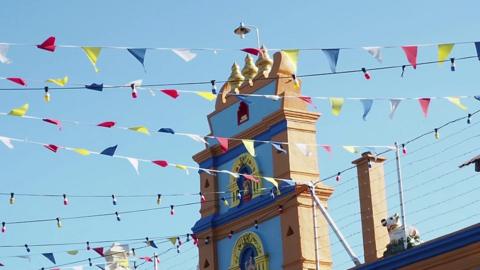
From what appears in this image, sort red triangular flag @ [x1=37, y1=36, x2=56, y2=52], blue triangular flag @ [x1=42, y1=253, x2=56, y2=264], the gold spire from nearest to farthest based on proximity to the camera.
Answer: red triangular flag @ [x1=37, y1=36, x2=56, y2=52] < blue triangular flag @ [x1=42, y1=253, x2=56, y2=264] < the gold spire

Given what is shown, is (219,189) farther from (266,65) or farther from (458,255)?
(458,255)

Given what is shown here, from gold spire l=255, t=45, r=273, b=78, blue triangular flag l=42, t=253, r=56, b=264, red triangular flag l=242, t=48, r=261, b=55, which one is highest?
gold spire l=255, t=45, r=273, b=78

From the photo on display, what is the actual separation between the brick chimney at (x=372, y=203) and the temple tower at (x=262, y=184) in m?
1.08

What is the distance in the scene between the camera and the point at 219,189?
19984 mm

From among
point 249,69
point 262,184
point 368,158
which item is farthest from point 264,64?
point 368,158

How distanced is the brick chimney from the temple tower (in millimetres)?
1077

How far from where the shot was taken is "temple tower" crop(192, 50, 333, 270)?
1775 cm

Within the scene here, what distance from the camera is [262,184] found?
61.3 ft

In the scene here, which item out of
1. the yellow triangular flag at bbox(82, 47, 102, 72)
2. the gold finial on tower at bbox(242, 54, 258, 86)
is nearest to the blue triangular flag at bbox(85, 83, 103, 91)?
the yellow triangular flag at bbox(82, 47, 102, 72)

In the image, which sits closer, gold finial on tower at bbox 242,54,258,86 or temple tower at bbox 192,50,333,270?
temple tower at bbox 192,50,333,270

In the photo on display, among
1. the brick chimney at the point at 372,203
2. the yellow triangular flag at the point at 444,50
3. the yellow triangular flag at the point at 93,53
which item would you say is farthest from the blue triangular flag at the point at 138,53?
the brick chimney at the point at 372,203

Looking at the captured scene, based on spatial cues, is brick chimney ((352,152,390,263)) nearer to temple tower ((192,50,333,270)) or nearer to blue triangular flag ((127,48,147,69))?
temple tower ((192,50,333,270))

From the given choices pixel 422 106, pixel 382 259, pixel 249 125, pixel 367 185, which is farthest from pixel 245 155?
pixel 422 106

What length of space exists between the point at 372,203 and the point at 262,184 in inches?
99.3
